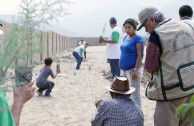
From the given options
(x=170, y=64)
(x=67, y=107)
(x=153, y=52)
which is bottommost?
(x=67, y=107)

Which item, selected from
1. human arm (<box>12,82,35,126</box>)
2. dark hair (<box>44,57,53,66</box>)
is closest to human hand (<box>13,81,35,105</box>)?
human arm (<box>12,82,35,126</box>)

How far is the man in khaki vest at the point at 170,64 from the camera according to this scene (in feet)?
12.0

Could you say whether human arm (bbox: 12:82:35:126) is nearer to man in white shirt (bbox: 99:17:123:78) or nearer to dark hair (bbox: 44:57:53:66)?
man in white shirt (bbox: 99:17:123:78)

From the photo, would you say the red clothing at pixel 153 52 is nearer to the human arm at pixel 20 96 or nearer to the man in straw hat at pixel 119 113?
the man in straw hat at pixel 119 113

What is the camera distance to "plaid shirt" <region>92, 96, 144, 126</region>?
154 inches

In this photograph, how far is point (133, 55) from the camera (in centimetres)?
570

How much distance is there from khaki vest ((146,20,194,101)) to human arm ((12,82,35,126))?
1642 mm

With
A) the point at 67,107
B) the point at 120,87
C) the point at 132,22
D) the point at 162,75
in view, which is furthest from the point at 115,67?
the point at 162,75

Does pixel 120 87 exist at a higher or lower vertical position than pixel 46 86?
higher

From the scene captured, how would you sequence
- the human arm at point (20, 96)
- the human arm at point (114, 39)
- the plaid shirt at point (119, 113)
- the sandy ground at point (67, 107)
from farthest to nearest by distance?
the human arm at point (114, 39) < the sandy ground at point (67, 107) < the plaid shirt at point (119, 113) < the human arm at point (20, 96)

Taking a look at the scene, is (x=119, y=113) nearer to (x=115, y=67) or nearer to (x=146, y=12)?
(x=146, y=12)

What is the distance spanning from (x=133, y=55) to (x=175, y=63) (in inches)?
80.7

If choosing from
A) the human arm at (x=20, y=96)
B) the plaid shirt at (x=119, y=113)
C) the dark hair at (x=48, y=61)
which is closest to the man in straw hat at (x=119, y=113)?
the plaid shirt at (x=119, y=113)

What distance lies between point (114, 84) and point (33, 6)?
1.54 meters
